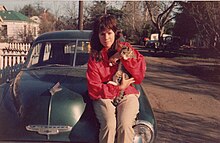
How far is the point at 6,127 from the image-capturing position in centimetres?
358

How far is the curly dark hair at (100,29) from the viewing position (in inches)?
145

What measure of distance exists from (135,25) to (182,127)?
58911 mm

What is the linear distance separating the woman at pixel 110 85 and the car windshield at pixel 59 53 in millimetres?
1068

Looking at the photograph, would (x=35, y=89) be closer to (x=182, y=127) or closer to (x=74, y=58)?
(x=74, y=58)

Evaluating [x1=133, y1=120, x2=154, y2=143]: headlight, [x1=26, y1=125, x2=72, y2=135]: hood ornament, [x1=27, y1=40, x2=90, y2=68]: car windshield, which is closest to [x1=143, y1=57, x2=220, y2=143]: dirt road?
[x1=27, y1=40, x2=90, y2=68]: car windshield

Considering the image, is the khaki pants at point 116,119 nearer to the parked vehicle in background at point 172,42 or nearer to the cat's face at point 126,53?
the cat's face at point 126,53

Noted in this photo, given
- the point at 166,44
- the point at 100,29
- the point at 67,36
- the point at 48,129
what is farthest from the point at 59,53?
the point at 166,44

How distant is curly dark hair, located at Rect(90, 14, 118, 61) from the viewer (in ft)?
12.1

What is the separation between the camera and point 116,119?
3.50m

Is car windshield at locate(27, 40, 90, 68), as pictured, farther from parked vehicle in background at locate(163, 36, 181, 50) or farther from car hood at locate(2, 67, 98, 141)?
parked vehicle in background at locate(163, 36, 181, 50)

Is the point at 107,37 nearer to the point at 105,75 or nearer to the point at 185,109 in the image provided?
the point at 105,75

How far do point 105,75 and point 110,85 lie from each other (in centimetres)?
17

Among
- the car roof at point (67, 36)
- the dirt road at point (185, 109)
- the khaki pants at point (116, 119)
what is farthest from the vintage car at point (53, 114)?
the dirt road at point (185, 109)

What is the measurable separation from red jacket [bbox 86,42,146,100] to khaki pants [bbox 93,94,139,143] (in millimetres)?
85
